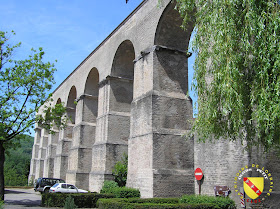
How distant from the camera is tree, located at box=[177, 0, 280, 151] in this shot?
695 centimetres

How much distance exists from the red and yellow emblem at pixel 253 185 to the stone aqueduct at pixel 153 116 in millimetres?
Answer: 620

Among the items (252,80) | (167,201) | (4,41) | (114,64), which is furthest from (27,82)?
(252,80)

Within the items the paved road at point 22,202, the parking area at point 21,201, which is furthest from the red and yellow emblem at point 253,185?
the parking area at point 21,201

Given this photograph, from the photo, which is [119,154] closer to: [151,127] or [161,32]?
[151,127]

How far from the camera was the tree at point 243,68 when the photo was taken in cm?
695

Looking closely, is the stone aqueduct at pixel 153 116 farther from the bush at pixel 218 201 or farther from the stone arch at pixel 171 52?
the bush at pixel 218 201

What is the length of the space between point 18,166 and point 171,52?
62771 mm

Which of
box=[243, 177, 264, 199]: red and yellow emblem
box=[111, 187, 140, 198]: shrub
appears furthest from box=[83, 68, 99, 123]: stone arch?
box=[243, 177, 264, 199]: red and yellow emblem

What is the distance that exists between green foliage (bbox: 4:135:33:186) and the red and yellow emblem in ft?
34.9

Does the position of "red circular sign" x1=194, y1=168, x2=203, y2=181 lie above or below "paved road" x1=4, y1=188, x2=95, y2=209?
above

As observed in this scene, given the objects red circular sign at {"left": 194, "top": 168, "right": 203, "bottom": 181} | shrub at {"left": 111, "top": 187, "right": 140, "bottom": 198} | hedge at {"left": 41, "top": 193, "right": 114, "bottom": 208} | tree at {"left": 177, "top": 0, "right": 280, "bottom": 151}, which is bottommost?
hedge at {"left": 41, "top": 193, "right": 114, "bottom": 208}

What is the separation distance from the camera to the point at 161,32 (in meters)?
15.5

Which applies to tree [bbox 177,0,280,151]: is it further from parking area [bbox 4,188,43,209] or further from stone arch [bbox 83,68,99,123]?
stone arch [bbox 83,68,99,123]

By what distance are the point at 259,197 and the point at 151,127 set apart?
18.6 feet
